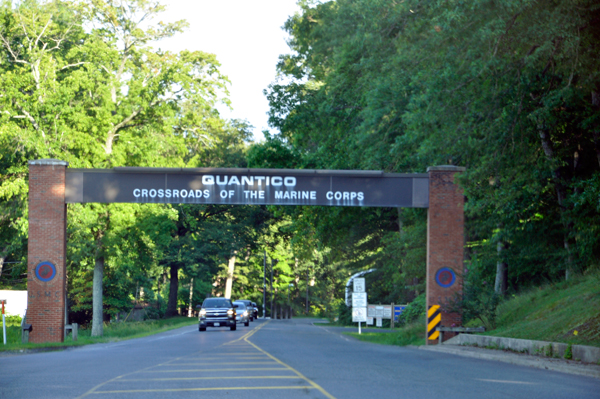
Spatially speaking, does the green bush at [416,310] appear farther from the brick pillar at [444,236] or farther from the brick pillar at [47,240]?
the brick pillar at [47,240]

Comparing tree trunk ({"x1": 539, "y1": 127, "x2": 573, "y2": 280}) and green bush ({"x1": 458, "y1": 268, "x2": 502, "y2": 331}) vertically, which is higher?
tree trunk ({"x1": 539, "y1": 127, "x2": 573, "y2": 280})

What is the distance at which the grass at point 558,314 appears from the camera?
1616cm

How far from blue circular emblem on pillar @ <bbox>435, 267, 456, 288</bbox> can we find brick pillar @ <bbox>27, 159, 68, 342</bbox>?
504 inches

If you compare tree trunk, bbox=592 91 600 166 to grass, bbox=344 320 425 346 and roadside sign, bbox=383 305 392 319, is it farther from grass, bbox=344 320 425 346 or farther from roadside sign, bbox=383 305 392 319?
roadside sign, bbox=383 305 392 319

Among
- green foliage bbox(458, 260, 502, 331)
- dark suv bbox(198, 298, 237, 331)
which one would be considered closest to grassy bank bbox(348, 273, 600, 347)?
green foliage bbox(458, 260, 502, 331)

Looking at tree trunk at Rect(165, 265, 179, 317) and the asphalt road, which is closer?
the asphalt road

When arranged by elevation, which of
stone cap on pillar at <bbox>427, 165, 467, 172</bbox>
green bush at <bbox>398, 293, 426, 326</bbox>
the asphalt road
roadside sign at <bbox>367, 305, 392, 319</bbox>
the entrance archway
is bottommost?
roadside sign at <bbox>367, 305, 392, 319</bbox>

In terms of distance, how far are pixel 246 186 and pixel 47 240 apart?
697 cm

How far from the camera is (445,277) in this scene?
24234 millimetres

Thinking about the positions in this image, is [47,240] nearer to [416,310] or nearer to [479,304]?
[479,304]

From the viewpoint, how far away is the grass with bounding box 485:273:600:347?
636 inches

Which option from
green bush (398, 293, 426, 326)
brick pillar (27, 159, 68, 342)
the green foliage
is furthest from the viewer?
green bush (398, 293, 426, 326)

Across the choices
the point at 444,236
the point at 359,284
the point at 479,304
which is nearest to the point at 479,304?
the point at 479,304

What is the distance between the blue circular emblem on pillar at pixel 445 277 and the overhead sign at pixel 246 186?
2.35m
